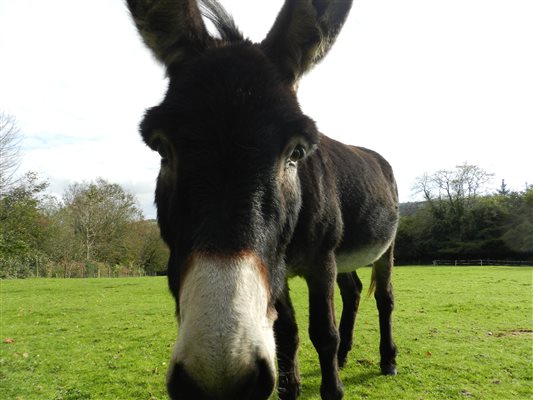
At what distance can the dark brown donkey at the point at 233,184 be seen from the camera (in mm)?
1768

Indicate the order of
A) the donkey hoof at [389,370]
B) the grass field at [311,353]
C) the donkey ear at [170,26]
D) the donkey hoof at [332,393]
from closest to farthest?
1. the donkey ear at [170,26]
2. the donkey hoof at [332,393]
3. the grass field at [311,353]
4. the donkey hoof at [389,370]

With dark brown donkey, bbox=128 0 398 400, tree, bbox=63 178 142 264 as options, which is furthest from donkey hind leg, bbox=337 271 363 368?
tree, bbox=63 178 142 264

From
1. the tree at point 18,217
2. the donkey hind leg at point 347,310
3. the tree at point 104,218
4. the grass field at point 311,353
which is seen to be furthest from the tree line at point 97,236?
the donkey hind leg at point 347,310

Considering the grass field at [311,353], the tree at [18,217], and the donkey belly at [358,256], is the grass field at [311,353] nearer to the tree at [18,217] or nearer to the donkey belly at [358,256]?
the donkey belly at [358,256]

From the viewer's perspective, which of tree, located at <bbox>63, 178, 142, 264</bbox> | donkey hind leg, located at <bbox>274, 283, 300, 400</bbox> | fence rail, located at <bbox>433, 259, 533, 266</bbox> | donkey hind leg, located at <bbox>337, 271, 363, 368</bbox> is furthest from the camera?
fence rail, located at <bbox>433, 259, 533, 266</bbox>

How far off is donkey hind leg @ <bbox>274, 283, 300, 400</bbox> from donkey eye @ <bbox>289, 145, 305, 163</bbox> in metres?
2.39

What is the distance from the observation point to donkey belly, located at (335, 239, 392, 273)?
542 centimetres

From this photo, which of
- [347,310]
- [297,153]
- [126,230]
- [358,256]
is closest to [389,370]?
[347,310]

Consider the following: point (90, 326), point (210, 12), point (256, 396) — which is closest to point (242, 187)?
point (256, 396)

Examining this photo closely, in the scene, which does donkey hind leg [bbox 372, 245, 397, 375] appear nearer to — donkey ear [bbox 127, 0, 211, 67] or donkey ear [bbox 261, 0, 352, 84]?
donkey ear [bbox 261, 0, 352, 84]

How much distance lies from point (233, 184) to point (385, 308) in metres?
5.28

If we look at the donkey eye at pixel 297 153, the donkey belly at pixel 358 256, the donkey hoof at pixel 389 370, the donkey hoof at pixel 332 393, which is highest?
the donkey eye at pixel 297 153

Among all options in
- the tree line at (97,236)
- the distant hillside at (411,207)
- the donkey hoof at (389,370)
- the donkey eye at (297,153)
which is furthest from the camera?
the distant hillside at (411,207)

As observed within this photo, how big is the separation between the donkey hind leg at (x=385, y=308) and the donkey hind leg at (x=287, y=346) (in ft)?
6.27
